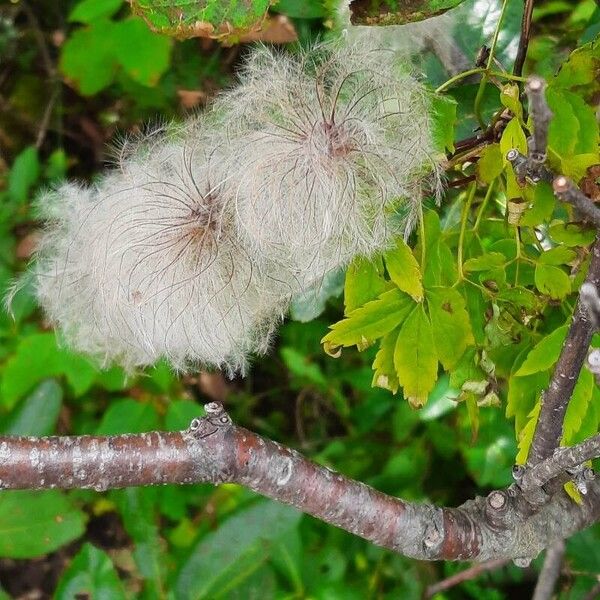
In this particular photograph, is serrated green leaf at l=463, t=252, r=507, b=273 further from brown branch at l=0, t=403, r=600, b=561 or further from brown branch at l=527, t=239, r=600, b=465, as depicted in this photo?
brown branch at l=0, t=403, r=600, b=561

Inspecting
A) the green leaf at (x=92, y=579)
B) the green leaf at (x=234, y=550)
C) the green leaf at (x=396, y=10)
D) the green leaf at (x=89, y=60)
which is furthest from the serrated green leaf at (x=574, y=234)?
the green leaf at (x=89, y=60)

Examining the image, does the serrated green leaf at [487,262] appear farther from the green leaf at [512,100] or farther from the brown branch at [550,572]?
the brown branch at [550,572]

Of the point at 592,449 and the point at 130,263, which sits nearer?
the point at 592,449

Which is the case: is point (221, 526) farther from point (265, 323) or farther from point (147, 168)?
point (147, 168)

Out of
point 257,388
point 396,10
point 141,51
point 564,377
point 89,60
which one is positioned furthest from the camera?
point 257,388

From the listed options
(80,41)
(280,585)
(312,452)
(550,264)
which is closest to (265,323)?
(550,264)

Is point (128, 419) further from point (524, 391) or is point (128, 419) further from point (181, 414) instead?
point (524, 391)

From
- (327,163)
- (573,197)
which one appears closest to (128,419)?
(327,163)
